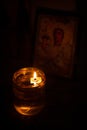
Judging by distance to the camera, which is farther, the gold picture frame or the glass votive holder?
the gold picture frame

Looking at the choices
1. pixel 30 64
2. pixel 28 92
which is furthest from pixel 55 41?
pixel 28 92

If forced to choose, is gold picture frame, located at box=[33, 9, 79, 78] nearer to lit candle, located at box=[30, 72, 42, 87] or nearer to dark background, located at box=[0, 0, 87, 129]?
dark background, located at box=[0, 0, 87, 129]

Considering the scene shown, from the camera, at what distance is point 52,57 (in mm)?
1132

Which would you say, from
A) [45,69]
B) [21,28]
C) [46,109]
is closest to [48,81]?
[45,69]

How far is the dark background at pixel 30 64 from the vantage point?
0.98 m

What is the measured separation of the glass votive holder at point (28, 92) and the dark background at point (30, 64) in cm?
4

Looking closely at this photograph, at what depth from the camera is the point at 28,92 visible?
929 mm

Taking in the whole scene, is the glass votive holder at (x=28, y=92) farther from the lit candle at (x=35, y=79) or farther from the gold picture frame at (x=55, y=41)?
the gold picture frame at (x=55, y=41)

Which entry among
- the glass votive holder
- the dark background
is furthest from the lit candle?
the dark background

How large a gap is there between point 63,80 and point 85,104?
→ 0.16 meters

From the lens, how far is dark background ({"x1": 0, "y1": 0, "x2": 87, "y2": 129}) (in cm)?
98

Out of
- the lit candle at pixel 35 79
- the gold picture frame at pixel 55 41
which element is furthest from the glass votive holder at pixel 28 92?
the gold picture frame at pixel 55 41

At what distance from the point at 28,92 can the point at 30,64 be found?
11.9 inches

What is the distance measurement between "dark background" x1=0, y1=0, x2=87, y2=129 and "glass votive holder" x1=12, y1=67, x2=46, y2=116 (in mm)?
40
